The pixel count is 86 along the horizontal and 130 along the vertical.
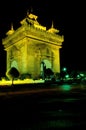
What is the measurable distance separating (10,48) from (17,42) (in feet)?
13.7

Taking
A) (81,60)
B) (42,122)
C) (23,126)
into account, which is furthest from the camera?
(81,60)

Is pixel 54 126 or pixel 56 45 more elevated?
pixel 56 45

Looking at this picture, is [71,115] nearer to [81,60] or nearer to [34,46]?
[34,46]

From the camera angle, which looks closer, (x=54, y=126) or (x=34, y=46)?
(x=54, y=126)

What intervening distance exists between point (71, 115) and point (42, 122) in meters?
1.50

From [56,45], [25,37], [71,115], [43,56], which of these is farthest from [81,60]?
[71,115]

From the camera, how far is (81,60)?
216 ft

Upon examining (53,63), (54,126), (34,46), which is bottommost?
(54,126)

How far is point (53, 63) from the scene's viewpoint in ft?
149

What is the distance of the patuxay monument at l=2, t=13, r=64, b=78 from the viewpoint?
39.8 metres

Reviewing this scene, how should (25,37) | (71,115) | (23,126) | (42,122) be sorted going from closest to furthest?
1. (23,126)
2. (42,122)
3. (71,115)
4. (25,37)

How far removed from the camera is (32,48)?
40844 millimetres

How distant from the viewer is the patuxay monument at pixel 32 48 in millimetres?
39812

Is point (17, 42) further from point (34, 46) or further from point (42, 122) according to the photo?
point (42, 122)
